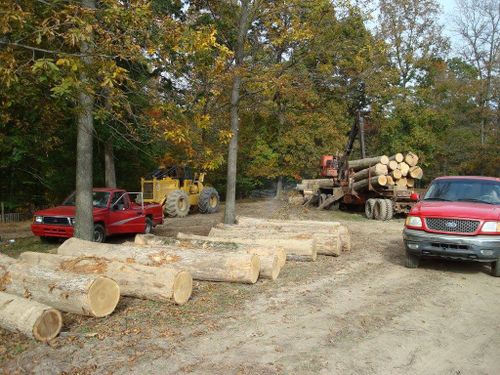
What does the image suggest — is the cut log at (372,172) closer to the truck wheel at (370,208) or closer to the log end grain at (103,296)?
the truck wheel at (370,208)

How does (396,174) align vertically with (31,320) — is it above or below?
above

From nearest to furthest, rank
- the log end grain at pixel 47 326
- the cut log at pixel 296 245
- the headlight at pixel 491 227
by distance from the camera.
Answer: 1. the log end grain at pixel 47 326
2. the headlight at pixel 491 227
3. the cut log at pixel 296 245

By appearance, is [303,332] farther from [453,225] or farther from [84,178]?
[84,178]

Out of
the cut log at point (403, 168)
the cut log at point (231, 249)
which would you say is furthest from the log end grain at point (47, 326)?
the cut log at point (403, 168)

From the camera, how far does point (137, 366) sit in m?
4.77

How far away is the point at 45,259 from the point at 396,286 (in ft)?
19.6

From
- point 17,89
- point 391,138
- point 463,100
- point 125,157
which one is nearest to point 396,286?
point 17,89

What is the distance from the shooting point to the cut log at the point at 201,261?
7863 millimetres

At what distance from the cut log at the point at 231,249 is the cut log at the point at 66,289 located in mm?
2525

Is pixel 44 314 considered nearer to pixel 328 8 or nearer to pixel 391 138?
pixel 328 8

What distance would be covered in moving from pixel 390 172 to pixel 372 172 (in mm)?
767

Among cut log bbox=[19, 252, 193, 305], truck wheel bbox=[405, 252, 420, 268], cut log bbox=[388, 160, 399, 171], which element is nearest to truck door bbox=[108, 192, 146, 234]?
cut log bbox=[19, 252, 193, 305]

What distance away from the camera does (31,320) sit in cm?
533

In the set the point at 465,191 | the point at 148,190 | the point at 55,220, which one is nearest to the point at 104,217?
the point at 55,220
